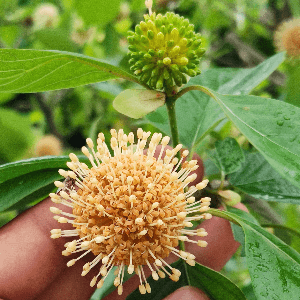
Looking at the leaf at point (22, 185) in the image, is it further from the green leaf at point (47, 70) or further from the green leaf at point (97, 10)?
the green leaf at point (97, 10)

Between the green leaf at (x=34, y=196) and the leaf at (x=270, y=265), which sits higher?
the leaf at (x=270, y=265)

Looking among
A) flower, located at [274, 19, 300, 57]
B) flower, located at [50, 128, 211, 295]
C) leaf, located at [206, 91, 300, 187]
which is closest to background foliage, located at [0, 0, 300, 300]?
leaf, located at [206, 91, 300, 187]

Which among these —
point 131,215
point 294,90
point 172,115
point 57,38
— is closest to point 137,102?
point 172,115

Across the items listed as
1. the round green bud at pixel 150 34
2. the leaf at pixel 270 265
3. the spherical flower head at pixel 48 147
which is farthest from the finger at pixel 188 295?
the spherical flower head at pixel 48 147

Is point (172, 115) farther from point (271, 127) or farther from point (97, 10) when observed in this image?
point (97, 10)

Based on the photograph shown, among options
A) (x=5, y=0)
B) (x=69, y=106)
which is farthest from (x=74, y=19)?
(x=69, y=106)

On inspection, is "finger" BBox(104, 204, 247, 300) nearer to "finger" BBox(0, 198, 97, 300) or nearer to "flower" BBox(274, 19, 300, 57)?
"finger" BBox(0, 198, 97, 300)
